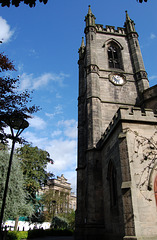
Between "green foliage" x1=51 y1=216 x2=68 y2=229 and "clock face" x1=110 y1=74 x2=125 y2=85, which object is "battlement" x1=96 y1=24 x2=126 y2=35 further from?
"green foliage" x1=51 y1=216 x2=68 y2=229

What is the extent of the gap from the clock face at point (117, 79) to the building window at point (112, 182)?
11.8 meters

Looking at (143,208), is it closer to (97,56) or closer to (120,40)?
(97,56)

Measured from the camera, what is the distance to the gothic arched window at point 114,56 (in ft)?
83.0

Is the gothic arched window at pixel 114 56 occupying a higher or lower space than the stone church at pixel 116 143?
higher

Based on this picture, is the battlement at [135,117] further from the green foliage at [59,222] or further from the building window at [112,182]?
the green foliage at [59,222]

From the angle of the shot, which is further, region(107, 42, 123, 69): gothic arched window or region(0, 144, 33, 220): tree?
region(107, 42, 123, 69): gothic arched window

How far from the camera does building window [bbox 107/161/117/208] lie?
12.5 metres

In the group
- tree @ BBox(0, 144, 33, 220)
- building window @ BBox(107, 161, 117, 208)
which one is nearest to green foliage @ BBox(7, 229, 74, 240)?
tree @ BBox(0, 144, 33, 220)

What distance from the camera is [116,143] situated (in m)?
12.3

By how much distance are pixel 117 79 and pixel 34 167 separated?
15.5 metres

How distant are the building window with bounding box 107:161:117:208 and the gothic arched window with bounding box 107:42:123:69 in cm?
1575

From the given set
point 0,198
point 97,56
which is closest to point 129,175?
point 0,198

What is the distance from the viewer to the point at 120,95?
21344 mm

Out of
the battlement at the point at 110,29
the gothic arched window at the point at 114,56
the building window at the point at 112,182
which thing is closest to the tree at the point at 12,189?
the building window at the point at 112,182
